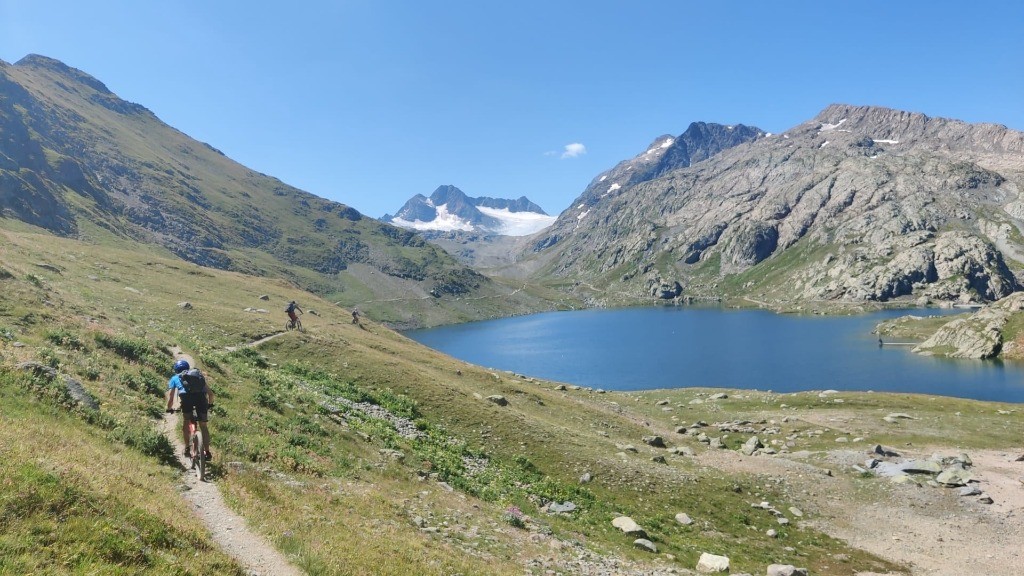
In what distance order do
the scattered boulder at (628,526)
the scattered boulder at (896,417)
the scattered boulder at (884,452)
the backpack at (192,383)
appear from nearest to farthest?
the backpack at (192,383) < the scattered boulder at (628,526) < the scattered boulder at (884,452) < the scattered boulder at (896,417)

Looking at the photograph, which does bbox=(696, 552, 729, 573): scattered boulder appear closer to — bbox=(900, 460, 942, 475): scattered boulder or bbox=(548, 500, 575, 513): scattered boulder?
bbox=(548, 500, 575, 513): scattered boulder

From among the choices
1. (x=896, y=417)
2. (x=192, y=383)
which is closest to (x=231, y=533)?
(x=192, y=383)

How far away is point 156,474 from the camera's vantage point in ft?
49.4

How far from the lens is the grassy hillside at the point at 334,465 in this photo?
37.8 ft

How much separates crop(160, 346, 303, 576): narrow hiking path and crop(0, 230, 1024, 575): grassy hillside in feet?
1.17

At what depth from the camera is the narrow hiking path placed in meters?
12.0

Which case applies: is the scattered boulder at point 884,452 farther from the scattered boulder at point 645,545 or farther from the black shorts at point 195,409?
the black shorts at point 195,409

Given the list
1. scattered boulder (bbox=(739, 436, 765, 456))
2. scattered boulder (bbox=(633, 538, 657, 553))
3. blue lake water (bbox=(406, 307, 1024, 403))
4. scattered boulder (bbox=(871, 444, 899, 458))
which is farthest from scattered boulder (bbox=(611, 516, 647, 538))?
blue lake water (bbox=(406, 307, 1024, 403))

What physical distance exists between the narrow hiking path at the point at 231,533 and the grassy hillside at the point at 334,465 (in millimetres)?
356

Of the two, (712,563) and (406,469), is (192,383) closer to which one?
(406,469)

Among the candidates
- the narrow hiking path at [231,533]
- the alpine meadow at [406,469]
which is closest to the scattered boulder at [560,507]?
the alpine meadow at [406,469]

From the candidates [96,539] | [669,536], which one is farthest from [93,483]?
[669,536]

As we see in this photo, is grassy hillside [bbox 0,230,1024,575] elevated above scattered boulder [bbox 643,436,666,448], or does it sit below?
above

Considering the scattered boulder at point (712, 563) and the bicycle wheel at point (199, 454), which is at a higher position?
the bicycle wheel at point (199, 454)
